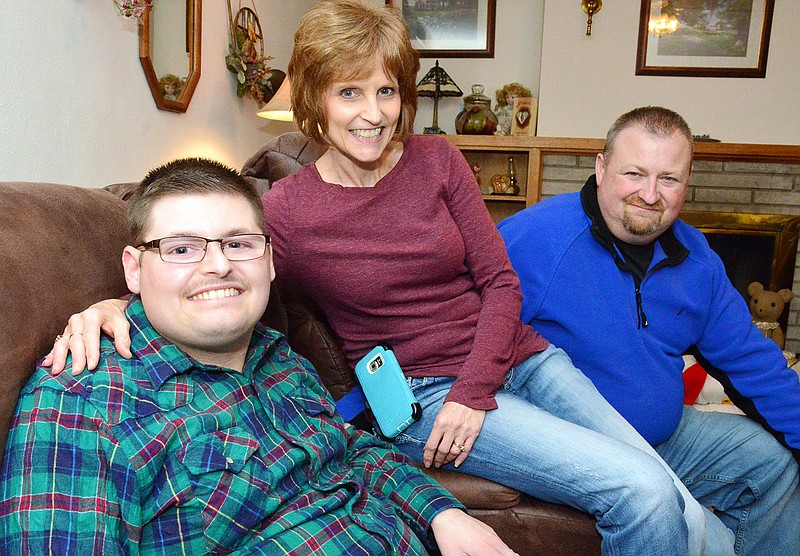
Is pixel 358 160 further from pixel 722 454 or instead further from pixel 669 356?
pixel 722 454

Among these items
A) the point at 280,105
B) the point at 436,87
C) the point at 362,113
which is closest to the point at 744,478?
the point at 362,113

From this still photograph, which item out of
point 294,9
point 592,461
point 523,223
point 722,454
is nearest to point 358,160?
point 523,223

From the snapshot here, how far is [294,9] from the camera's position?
4285 millimetres

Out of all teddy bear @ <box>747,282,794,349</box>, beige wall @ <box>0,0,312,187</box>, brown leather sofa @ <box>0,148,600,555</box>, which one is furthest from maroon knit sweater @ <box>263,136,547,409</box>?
teddy bear @ <box>747,282,794,349</box>

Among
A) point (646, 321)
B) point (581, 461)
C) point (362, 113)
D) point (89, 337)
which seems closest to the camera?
point (89, 337)

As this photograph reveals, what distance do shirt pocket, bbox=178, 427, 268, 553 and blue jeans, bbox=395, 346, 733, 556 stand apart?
0.46m

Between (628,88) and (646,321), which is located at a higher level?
(628,88)

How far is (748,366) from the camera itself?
5.08ft

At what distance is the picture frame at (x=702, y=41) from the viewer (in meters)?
4.15

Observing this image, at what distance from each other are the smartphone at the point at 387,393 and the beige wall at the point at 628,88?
3.35 metres

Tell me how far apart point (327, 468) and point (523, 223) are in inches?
32.7

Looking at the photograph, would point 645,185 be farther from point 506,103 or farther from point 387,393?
point 506,103

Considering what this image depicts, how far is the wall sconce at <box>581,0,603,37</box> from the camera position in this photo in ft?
13.6

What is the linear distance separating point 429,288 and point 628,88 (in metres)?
3.46
